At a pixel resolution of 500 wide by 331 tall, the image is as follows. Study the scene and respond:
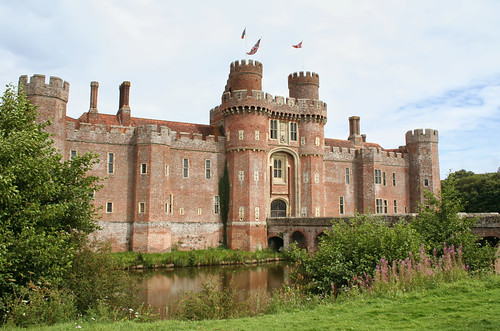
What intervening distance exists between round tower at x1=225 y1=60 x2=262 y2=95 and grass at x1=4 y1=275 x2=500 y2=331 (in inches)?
1093

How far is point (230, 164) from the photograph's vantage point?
1458 inches

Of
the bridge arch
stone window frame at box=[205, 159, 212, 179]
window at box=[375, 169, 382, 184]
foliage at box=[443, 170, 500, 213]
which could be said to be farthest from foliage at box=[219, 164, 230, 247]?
foliage at box=[443, 170, 500, 213]

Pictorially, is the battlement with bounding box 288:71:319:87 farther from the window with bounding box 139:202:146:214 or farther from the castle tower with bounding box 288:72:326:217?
the window with bounding box 139:202:146:214

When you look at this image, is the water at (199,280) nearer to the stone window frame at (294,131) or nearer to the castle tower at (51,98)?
the castle tower at (51,98)

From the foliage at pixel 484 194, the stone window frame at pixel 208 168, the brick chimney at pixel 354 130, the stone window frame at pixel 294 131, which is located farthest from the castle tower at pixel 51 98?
the foliage at pixel 484 194

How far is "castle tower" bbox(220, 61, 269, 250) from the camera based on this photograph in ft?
117

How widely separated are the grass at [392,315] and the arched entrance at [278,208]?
27.3m

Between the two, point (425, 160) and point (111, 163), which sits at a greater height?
point (425, 160)

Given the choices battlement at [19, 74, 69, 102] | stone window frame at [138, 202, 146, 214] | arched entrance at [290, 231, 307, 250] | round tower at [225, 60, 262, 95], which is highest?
round tower at [225, 60, 262, 95]

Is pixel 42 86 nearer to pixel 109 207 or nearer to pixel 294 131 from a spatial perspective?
pixel 109 207

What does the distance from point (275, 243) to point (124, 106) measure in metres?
16.7

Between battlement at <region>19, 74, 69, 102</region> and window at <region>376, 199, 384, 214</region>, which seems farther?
window at <region>376, 199, 384, 214</region>

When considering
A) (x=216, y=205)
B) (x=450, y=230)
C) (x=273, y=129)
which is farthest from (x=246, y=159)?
(x=450, y=230)

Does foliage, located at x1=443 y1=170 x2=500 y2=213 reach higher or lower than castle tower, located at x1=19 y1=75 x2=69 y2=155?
lower
